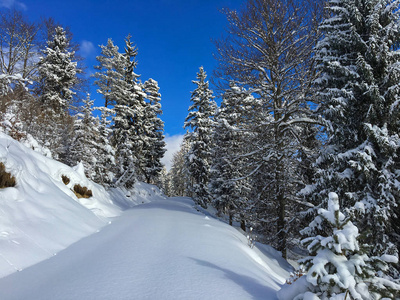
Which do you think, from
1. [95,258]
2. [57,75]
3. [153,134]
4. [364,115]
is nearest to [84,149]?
[57,75]

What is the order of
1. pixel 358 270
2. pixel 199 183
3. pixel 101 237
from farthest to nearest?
pixel 199 183 → pixel 101 237 → pixel 358 270

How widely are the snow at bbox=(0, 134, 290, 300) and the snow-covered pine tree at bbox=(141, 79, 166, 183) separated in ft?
80.3

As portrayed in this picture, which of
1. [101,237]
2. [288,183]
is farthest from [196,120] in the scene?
[101,237]

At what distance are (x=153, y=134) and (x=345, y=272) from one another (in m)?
30.0

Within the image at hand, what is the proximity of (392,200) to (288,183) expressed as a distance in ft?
11.7

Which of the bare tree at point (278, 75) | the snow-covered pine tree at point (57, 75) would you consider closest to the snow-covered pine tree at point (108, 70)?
the snow-covered pine tree at point (57, 75)

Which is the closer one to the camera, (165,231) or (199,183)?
(165,231)

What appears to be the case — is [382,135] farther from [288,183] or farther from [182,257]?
[182,257]

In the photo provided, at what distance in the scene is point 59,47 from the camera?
18.4 meters

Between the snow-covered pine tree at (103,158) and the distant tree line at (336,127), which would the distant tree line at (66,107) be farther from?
the distant tree line at (336,127)

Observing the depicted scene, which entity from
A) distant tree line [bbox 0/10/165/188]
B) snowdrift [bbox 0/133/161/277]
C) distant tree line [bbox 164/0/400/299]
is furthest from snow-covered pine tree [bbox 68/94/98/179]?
distant tree line [bbox 164/0/400/299]

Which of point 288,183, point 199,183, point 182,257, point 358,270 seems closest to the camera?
point 358,270

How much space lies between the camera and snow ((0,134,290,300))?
9.00 feet

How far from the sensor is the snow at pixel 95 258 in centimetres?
274
